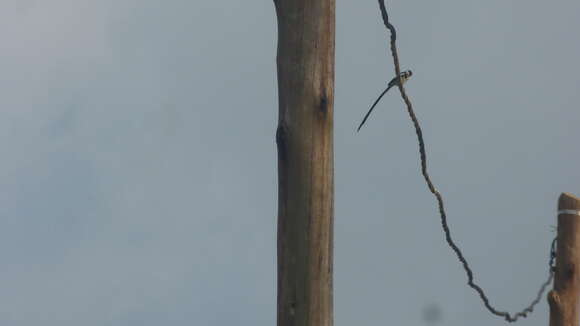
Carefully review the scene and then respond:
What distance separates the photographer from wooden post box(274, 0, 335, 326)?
4566 millimetres

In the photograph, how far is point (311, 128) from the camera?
461cm

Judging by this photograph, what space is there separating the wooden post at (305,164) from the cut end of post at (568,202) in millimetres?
3571

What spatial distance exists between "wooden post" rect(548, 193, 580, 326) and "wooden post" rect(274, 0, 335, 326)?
139 inches

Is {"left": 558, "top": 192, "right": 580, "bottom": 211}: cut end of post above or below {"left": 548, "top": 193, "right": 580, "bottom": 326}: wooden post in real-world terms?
above

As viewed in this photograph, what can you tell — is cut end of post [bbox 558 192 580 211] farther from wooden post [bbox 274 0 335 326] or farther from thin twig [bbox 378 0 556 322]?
wooden post [bbox 274 0 335 326]

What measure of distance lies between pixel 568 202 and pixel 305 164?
3.73 meters

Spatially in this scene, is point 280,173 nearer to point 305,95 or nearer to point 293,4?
point 305,95

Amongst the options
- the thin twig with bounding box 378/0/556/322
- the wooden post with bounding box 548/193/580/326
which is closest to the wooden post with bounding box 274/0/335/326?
the thin twig with bounding box 378/0/556/322

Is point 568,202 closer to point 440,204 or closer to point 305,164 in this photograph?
point 440,204

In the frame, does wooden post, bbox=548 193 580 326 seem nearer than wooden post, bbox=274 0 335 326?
No

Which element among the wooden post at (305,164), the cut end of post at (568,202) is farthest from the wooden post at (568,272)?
the wooden post at (305,164)

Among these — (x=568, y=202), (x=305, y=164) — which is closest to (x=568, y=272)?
(x=568, y=202)

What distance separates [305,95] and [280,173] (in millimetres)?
410

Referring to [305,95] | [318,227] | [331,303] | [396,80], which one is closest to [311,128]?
[305,95]
